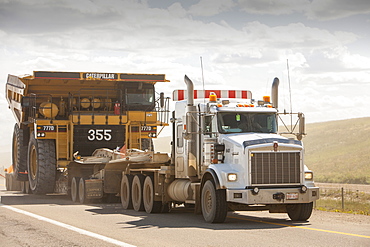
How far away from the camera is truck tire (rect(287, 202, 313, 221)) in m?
16.2

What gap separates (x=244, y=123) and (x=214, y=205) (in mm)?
2284

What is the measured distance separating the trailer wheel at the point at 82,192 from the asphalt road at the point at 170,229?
3.98 m

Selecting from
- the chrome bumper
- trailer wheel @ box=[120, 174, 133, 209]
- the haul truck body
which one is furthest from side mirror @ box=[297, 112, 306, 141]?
trailer wheel @ box=[120, 174, 133, 209]

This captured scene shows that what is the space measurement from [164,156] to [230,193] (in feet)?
17.0

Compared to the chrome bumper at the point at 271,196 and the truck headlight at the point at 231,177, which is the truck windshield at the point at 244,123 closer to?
the truck headlight at the point at 231,177

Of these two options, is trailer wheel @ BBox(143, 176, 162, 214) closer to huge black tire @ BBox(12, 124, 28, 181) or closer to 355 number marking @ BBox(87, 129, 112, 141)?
355 number marking @ BBox(87, 129, 112, 141)

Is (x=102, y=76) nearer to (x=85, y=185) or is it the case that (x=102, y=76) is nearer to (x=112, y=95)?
(x=112, y=95)

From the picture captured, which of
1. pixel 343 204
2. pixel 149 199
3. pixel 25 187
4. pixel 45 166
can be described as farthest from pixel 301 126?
pixel 25 187

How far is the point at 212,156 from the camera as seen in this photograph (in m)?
16.6

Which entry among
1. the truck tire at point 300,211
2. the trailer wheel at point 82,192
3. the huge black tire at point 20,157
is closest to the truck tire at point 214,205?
the truck tire at point 300,211

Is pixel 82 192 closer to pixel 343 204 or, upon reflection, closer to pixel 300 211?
pixel 343 204

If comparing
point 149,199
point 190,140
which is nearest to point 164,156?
point 149,199

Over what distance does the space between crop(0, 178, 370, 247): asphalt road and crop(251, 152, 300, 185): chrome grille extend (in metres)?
0.97

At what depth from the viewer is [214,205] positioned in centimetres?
1558
